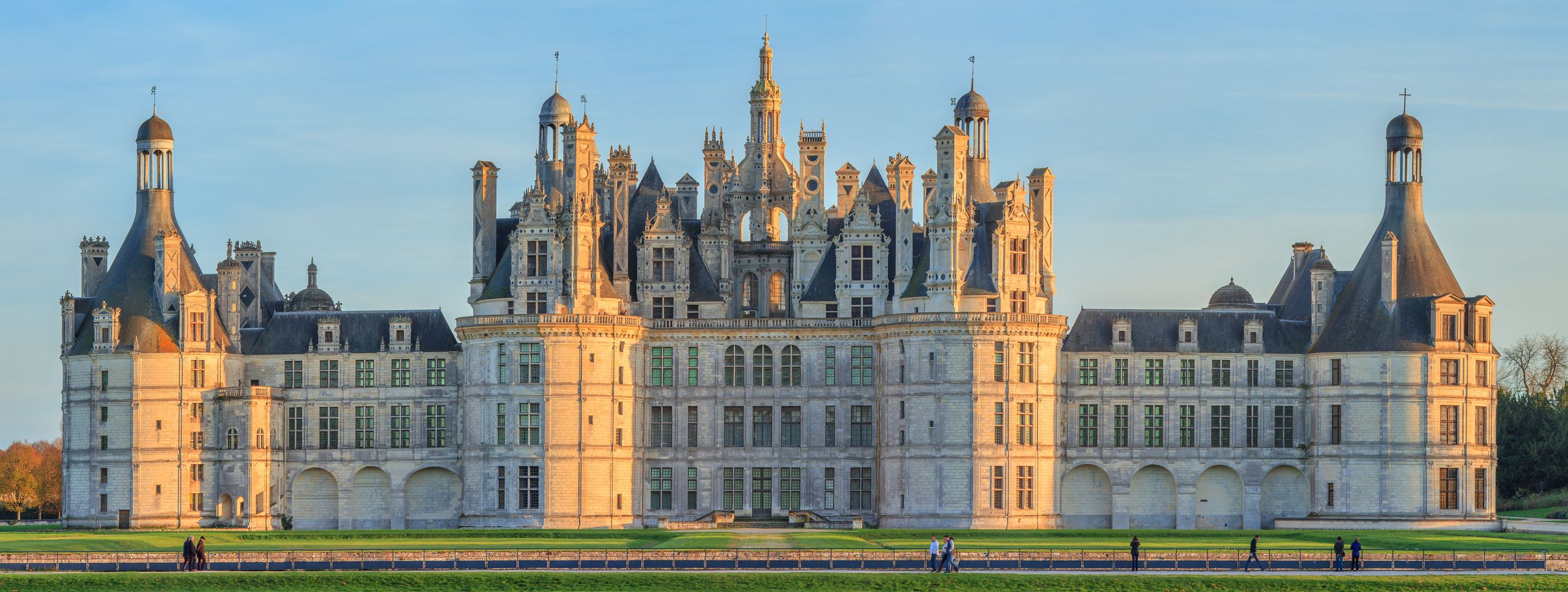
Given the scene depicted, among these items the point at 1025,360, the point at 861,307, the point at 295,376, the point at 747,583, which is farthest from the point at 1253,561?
the point at 295,376

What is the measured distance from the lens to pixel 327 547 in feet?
294

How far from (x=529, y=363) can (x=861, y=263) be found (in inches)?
567

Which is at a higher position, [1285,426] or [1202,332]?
[1202,332]

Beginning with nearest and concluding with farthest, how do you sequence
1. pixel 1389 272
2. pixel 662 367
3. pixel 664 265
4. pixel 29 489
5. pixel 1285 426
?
pixel 1389 272 < pixel 1285 426 < pixel 662 367 < pixel 664 265 < pixel 29 489

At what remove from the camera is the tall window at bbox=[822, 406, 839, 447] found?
11125cm

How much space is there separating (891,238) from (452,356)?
19.2 metres

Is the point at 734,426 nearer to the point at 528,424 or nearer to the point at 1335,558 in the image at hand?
the point at 528,424

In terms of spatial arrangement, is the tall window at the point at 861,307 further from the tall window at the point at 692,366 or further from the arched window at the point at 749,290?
the tall window at the point at 692,366

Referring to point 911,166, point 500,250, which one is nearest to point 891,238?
point 911,166

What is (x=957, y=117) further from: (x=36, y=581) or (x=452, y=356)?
(x=36, y=581)

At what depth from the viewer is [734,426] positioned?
4409 inches

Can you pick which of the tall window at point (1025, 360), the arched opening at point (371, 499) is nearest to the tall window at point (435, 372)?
the arched opening at point (371, 499)

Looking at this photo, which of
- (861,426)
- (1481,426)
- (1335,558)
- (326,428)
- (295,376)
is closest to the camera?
(1335,558)

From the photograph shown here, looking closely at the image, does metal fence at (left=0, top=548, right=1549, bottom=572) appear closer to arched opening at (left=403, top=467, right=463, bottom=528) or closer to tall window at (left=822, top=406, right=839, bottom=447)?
tall window at (left=822, top=406, right=839, bottom=447)
